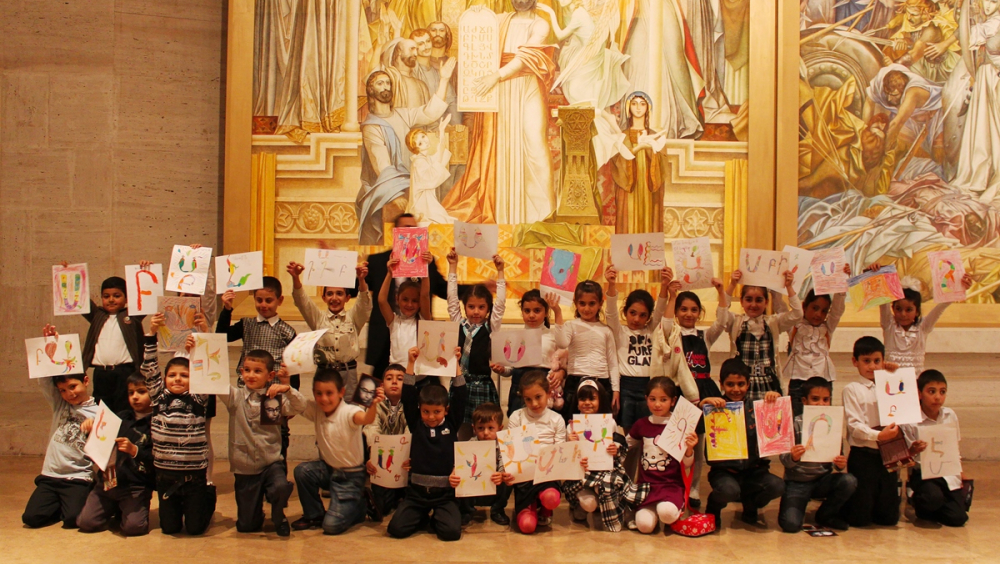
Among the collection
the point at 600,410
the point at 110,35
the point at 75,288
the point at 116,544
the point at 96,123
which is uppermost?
the point at 110,35

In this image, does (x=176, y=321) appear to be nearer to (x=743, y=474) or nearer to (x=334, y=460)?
(x=334, y=460)

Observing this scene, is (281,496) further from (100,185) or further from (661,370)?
(100,185)

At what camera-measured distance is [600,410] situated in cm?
482

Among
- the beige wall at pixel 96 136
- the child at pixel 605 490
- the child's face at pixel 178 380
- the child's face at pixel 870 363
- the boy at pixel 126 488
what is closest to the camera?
the boy at pixel 126 488

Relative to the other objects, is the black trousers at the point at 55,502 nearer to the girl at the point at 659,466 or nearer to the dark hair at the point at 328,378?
the dark hair at the point at 328,378

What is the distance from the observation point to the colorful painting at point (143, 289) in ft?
16.1

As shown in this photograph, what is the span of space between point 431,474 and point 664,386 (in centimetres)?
145

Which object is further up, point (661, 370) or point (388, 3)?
point (388, 3)

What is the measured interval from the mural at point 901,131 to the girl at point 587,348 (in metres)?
3.56

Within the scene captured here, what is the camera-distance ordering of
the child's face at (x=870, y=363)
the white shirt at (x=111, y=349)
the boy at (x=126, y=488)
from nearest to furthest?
the boy at (x=126, y=488), the child's face at (x=870, y=363), the white shirt at (x=111, y=349)

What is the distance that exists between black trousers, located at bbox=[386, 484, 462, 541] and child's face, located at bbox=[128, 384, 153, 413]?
5.25 ft

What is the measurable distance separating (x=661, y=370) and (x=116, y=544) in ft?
10.9

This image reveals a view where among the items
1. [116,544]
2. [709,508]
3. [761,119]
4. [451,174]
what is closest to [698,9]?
[761,119]

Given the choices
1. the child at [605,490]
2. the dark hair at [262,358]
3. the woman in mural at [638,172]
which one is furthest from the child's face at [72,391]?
the woman in mural at [638,172]
